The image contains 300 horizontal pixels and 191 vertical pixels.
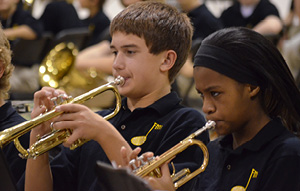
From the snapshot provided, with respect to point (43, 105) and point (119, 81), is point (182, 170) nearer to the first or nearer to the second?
point (119, 81)

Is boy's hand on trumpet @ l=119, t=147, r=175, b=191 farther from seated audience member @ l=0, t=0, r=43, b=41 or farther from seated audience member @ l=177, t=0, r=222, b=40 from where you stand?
seated audience member @ l=0, t=0, r=43, b=41

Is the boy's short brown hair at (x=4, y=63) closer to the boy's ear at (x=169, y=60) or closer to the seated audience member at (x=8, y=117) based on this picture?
the seated audience member at (x=8, y=117)

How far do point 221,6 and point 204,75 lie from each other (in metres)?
6.77

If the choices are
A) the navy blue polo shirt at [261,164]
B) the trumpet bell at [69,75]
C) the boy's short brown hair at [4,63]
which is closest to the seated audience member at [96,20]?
the trumpet bell at [69,75]

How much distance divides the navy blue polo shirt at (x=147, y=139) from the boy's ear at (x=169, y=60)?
0.11 m

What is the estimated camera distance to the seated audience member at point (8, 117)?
7.76 ft

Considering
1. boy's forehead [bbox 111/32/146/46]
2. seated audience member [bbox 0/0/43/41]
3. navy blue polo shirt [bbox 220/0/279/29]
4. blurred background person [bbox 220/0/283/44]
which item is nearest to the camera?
boy's forehead [bbox 111/32/146/46]

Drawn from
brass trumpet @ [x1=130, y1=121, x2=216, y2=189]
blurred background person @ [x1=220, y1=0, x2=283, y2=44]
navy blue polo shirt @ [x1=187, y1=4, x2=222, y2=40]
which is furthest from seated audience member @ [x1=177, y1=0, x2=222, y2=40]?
brass trumpet @ [x1=130, y1=121, x2=216, y2=189]

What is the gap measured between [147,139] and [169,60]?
35 centimetres

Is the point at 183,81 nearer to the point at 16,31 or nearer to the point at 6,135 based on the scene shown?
the point at 16,31

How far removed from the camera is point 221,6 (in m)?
8.53

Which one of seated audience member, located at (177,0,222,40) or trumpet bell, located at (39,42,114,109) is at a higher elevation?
seated audience member, located at (177,0,222,40)

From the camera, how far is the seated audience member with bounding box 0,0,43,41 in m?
5.80

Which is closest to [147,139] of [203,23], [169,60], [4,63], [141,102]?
[141,102]
